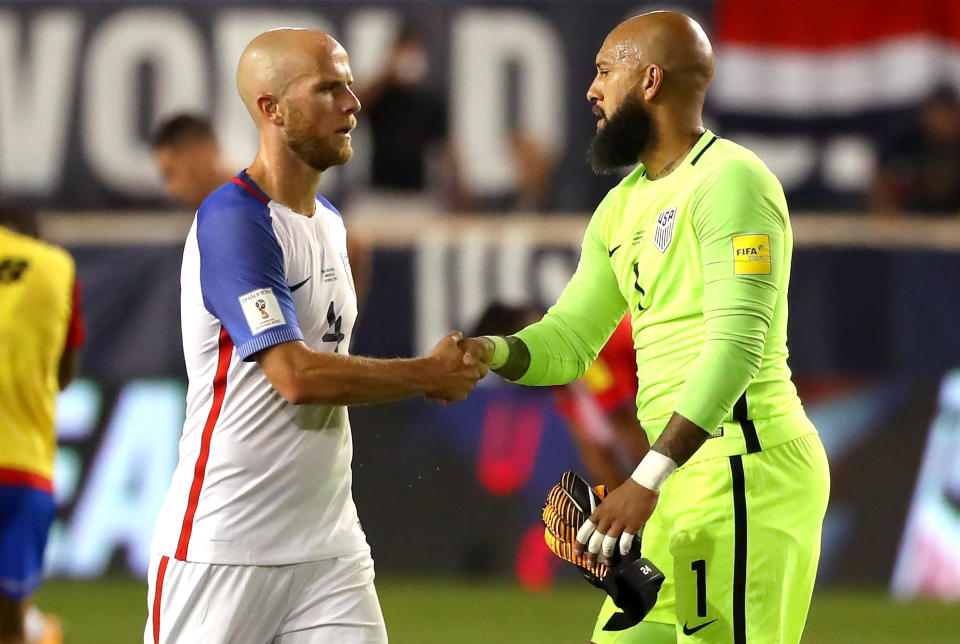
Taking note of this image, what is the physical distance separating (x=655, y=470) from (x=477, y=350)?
79cm

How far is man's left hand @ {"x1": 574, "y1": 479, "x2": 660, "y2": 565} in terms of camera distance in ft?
12.2

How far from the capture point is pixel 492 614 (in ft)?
27.7

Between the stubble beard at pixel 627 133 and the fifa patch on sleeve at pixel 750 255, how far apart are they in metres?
0.56

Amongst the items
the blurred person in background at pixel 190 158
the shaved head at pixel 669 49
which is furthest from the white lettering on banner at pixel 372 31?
the shaved head at pixel 669 49

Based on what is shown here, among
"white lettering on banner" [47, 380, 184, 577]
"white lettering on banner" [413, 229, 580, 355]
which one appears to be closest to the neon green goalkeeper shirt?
"white lettering on banner" [413, 229, 580, 355]

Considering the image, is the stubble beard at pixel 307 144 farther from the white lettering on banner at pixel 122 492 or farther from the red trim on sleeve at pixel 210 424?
the white lettering on banner at pixel 122 492

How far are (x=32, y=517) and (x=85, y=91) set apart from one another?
523 cm

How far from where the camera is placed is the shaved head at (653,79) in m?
4.12

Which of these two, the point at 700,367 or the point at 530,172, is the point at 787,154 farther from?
the point at 700,367

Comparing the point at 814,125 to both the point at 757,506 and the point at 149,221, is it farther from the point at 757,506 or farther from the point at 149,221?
the point at 757,506

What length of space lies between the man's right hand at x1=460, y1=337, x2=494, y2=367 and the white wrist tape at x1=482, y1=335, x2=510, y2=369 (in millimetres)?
14

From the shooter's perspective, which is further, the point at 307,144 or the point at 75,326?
the point at 75,326

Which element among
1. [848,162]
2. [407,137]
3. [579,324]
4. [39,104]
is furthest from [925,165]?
[579,324]

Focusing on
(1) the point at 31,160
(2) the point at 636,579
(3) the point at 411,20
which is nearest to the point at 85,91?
(1) the point at 31,160
